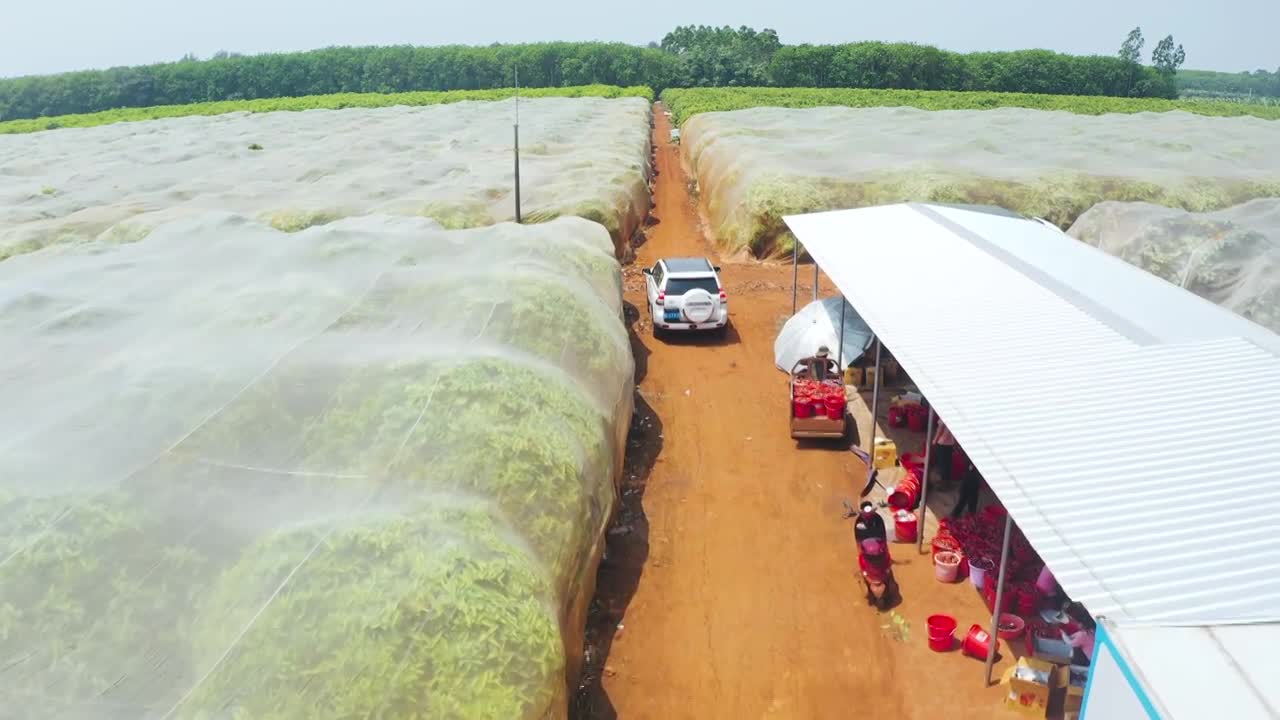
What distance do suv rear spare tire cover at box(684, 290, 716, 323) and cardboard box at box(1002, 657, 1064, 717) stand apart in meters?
11.2

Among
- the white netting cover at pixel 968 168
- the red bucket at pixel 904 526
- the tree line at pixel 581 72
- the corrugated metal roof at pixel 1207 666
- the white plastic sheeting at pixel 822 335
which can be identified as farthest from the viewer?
the tree line at pixel 581 72

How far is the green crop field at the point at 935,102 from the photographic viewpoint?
191ft

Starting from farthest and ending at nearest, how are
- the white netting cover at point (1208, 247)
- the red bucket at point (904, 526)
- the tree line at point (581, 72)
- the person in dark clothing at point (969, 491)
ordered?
the tree line at point (581, 72) < the white netting cover at point (1208, 247) < the red bucket at point (904, 526) < the person in dark clothing at point (969, 491)

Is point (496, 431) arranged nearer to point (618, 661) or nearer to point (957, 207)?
point (618, 661)

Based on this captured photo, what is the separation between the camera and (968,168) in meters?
26.8

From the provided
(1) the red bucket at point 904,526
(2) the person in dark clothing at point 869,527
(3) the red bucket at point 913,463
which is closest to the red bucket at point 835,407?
(3) the red bucket at point 913,463

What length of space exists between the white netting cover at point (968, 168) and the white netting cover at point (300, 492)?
14.2 metres

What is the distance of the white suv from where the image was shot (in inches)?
722

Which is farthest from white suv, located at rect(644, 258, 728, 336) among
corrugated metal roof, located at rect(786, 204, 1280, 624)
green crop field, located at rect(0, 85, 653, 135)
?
green crop field, located at rect(0, 85, 653, 135)

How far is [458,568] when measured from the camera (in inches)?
279

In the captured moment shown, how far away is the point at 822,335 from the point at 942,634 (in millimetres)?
7629

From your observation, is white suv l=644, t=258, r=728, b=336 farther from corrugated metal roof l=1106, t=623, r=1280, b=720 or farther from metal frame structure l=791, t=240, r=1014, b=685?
corrugated metal roof l=1106, t=623, r=1280, b=720

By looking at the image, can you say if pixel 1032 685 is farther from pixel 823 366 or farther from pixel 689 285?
pixel 689 285

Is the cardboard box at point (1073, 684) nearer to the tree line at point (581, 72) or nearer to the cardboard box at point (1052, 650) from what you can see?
the cardboard box at point (1052, 650)
